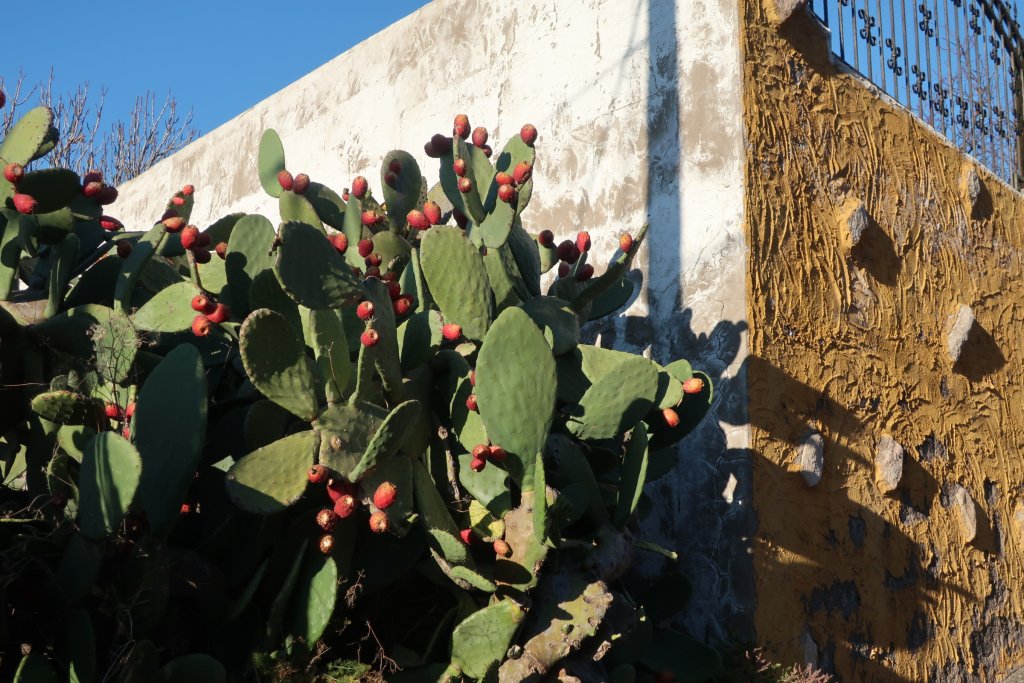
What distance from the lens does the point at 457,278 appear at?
2.38 m

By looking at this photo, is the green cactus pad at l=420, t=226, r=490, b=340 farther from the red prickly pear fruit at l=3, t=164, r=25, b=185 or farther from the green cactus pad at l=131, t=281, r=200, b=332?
the red prickly pear fruit at l=3, t=164, r=25, b=185

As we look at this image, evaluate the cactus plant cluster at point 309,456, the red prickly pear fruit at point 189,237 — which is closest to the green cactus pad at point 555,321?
the cactus plant cluster at point 309,456

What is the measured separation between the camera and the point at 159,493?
81.4 inches

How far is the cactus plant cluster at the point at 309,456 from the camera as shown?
206 cm

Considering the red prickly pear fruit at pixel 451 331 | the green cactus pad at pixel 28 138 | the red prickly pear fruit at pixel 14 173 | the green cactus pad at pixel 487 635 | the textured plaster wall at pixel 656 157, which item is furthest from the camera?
the textured plaster wall at pixel 656 157

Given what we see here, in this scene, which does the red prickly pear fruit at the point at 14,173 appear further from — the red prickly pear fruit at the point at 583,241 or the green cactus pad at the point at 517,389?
the red prickly pear fruit at the point at 583,241

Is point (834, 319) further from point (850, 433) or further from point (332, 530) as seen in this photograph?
point (332, 530)

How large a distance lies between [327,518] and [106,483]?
1.38ft

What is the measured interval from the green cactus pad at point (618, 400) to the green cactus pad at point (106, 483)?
40.0 inches

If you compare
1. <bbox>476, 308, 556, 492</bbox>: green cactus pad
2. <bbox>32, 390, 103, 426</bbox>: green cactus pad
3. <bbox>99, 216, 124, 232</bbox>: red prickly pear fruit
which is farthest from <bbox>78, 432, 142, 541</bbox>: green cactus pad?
<bbox>99, 216, 124, 232</bbox>: red prickly pear fruit

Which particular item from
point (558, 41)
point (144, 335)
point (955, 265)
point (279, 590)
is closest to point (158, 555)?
point (279, 590)

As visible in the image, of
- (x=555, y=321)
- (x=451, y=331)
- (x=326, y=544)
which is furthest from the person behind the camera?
(x=555, y=321)

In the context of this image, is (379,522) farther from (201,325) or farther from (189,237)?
(189,237)

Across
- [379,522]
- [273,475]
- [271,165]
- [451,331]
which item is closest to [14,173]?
[271,165]
